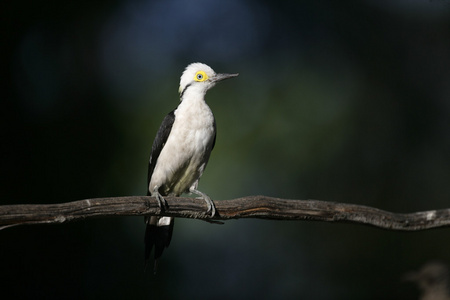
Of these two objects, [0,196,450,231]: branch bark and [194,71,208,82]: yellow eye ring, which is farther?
[194,71,208,82]: yellow eye ring

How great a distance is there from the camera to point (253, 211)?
10.3 feet

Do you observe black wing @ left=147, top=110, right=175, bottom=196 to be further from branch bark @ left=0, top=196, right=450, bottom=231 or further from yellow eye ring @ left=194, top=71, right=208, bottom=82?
branch bark @ left=0, top=196, right=450, bottom=231

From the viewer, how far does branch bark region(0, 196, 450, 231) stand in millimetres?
2756

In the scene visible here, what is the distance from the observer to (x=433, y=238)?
18.9ft

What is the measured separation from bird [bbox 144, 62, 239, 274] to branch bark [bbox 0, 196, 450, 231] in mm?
762

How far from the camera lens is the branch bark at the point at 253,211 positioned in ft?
9.04

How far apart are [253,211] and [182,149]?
104 cm

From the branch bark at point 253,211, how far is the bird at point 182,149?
76 cm

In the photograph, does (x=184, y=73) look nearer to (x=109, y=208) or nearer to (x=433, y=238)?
(x=109, y=208)

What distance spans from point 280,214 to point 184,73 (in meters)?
1.67

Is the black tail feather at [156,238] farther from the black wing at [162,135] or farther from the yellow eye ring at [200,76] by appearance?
the yellow eye ring at [200,76]

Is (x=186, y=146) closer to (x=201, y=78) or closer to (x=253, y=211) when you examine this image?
(x=201, y=78)

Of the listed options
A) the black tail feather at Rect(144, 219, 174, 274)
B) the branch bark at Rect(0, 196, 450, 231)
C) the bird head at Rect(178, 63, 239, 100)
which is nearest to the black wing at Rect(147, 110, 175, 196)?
the bird head at Rect(178, 63, 239, 100)

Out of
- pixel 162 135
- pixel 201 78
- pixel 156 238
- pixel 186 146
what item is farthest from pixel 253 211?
pixel 201 78
